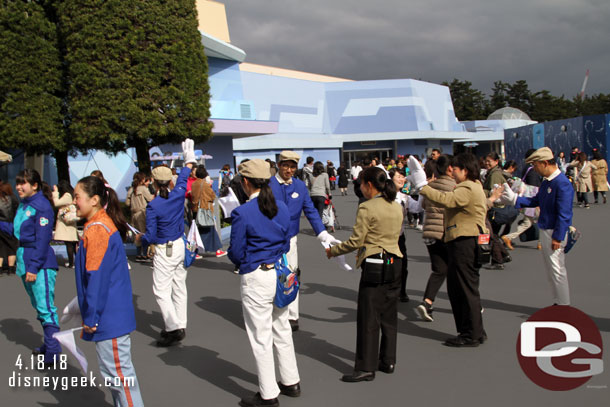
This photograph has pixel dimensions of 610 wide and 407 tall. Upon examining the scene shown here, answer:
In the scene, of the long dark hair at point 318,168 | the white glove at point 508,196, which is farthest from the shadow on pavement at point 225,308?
the long dark hair at point 318,168

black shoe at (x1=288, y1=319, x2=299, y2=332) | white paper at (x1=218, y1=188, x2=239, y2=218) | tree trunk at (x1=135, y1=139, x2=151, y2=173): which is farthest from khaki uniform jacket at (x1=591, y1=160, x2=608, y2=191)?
tree trunk at (x1=135, y1=139, x2=151, y2=173)

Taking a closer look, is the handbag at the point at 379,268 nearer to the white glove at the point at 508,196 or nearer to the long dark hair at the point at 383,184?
the long dark hair at the point at 383,184

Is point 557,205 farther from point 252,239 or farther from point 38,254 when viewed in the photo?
point 38,254

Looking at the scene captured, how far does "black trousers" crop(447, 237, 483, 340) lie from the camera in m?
4.67

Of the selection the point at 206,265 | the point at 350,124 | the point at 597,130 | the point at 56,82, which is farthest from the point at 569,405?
the point at 350,124

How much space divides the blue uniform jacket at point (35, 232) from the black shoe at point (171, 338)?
1325 mm

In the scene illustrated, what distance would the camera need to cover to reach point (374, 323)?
13.4ft

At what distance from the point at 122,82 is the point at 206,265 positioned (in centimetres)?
680

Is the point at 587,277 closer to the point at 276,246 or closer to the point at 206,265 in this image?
the point at 276,246

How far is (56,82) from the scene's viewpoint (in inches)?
541

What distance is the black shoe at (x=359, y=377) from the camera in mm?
4066

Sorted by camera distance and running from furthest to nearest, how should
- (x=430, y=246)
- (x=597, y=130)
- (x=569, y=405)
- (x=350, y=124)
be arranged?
(x=350, y=124), (x=597, y=130), (x=430, y=246), (x=569, y=405)

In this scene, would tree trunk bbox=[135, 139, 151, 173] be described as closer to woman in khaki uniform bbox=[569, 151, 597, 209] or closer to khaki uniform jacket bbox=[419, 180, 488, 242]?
khaki uniform jacket bbox=[419, 180, 488, 242]

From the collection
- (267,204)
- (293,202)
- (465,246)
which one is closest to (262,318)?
(267,204)
